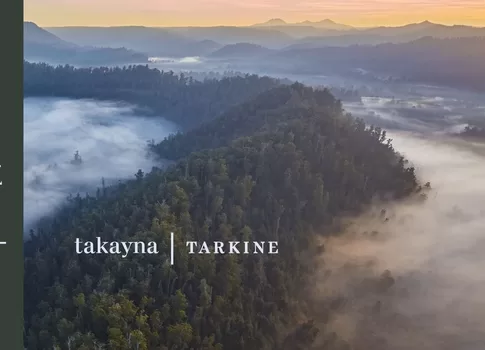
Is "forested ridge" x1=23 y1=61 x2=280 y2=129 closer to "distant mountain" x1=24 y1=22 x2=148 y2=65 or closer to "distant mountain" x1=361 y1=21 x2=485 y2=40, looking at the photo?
"distant mountain" x1=24 y1=22 x2=148 y2=65

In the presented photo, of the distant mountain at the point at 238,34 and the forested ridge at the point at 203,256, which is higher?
the distant mountain at the point at 238,34

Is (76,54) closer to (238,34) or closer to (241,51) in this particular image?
(241,51)

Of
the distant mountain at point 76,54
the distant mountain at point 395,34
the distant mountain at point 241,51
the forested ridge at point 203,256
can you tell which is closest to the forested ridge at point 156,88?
the distant mountain at point 76,54

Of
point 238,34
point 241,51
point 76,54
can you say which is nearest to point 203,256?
point 238,34

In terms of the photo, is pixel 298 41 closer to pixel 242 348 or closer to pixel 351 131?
pixel 351 131

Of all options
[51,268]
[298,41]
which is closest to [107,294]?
[51,268]

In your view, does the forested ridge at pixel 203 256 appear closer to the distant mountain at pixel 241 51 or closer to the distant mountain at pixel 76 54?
the distant mountain at pixel 241 51
